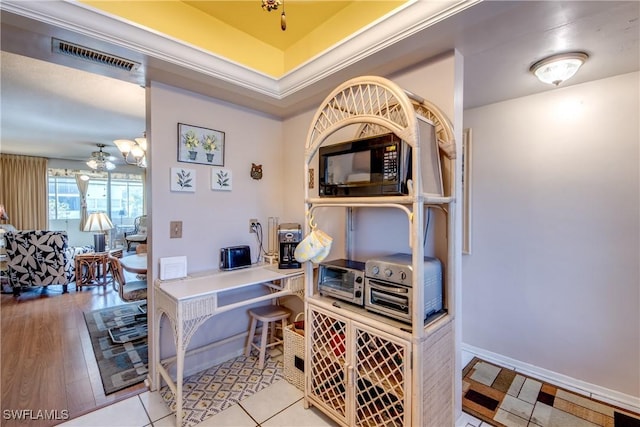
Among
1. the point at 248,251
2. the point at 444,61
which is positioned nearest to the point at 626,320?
the point at 444,61

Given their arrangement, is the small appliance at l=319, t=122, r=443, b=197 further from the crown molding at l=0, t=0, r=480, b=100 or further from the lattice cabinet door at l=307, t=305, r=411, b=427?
the lattice cabinet door at l=307, t=305, r=411, b=427

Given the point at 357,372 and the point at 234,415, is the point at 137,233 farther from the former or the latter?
the point at 357,372

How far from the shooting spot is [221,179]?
2.37 m

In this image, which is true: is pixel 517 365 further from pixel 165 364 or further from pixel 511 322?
pixel 165 364

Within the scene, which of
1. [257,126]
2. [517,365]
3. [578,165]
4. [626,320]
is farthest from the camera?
[257,126]

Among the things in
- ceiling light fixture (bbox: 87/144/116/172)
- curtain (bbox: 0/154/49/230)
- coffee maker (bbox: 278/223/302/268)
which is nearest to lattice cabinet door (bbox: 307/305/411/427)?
coffee maker (bbox: 278/223/302/268)

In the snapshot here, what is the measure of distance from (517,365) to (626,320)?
2.64 ft

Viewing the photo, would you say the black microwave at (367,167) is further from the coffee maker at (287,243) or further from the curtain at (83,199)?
the curtain at (83,199)

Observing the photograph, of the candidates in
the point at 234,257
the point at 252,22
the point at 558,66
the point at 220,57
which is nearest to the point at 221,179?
the point at 234,257

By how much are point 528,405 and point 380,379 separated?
1.26 meters

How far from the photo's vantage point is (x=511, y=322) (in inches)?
92.5

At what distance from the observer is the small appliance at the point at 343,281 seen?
5.37 feet

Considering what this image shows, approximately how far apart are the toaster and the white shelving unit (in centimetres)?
81

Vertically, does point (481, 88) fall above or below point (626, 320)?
above
